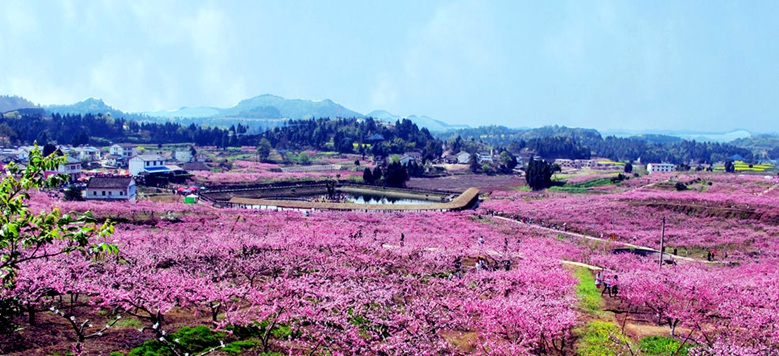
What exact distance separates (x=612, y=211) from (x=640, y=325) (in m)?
36.3

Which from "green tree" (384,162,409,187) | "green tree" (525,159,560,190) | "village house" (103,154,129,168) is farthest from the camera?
"village house" (103,154,129,168)

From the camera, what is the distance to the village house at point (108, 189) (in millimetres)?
56594

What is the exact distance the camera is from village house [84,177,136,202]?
56.6 meters

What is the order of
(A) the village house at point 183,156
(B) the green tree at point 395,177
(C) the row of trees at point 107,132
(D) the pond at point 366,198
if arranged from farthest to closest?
1. (C) the row of trees at point 107,132
2. (A) the village house at point 183,156
3. (B) the green tree at point 395,177
4. (D) the pond at point 366,198

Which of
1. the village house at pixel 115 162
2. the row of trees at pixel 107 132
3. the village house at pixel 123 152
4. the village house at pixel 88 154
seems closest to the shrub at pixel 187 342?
the village house at pixel 115 162

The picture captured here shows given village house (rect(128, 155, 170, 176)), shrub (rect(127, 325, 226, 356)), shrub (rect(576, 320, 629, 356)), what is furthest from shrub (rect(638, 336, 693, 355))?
village house (rect(128, 155, 170, 176))

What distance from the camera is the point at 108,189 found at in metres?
56.7

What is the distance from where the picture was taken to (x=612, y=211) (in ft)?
178

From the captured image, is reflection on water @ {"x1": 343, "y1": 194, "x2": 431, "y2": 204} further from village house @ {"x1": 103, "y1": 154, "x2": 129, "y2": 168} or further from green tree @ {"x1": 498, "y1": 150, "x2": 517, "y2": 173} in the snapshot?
green tree @ {"x1": 498, "y1": 150, "x2": 517, "y2": 173}

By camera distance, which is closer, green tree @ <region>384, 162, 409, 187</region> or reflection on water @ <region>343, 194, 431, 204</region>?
reflection on water @ <region>343, 194, 431, 204</region>

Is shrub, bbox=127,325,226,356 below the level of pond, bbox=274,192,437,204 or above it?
above

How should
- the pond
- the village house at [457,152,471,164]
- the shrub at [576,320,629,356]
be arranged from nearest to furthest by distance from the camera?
the shrub at [576,320,629,356], the pond, the village house at [457,152,471,164]

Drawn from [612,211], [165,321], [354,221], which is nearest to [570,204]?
[612,211]

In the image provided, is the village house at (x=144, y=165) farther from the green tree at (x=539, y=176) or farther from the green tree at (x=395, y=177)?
the green tree at (x=539, y=176)
